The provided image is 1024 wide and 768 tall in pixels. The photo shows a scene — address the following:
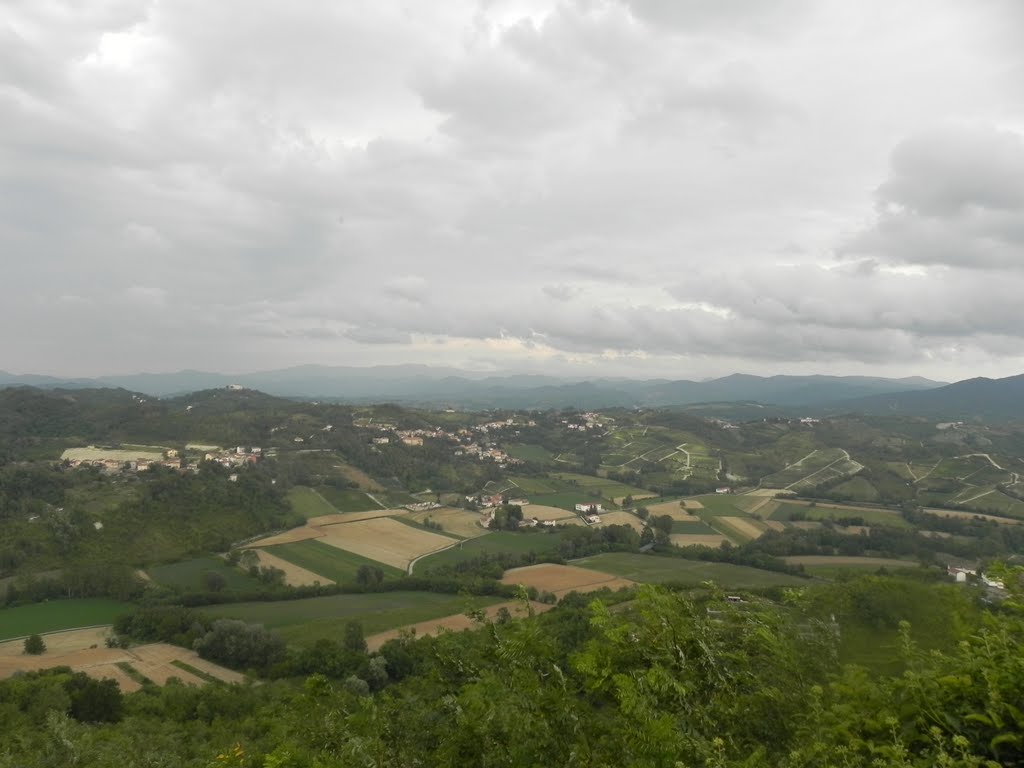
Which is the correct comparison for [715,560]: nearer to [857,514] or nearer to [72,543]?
[857,514]

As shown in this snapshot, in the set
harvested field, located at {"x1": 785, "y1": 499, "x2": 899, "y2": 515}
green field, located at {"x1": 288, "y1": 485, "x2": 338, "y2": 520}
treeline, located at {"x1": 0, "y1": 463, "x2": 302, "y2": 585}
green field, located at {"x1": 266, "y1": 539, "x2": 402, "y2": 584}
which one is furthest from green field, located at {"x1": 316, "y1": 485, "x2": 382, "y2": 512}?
harvested field, located at {"x1": 785, "y1": 499, "x2": 899, "y2": 515}

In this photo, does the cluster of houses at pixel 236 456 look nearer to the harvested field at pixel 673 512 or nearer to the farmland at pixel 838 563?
the harvested field at pixel 673 512

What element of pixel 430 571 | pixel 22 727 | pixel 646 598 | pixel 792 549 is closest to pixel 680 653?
pixel 646 598

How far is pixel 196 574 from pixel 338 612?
20.0m

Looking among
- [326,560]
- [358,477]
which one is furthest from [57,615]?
[358,477]

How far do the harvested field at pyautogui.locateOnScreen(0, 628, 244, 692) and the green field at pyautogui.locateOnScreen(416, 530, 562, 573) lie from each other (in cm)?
2569

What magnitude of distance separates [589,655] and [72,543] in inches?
2991

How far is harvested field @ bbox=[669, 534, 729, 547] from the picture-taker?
72825 millimetres

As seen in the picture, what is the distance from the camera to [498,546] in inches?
2869

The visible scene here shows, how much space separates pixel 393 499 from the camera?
98.9 metres

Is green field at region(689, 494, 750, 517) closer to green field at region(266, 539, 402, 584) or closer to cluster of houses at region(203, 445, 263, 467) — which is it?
green field at region(266, 539, 402, 584)

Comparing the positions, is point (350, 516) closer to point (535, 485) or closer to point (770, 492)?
point (535, 485)

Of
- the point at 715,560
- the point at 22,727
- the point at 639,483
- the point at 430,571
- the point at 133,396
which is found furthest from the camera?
the point at 133,396

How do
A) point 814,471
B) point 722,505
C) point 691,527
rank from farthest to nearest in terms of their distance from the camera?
point 814,471 → point 722,505 → point 691,527
